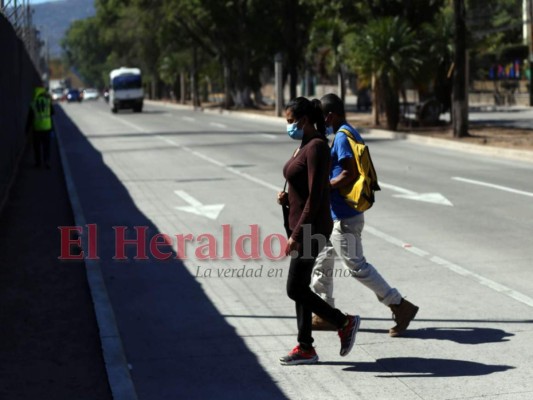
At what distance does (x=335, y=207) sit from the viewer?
7867mm

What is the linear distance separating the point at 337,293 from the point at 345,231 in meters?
1.93

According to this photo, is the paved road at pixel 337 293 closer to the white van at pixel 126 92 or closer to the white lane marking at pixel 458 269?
the white lane marking at pixel 458 269

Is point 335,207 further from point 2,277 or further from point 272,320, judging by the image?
point 2,277

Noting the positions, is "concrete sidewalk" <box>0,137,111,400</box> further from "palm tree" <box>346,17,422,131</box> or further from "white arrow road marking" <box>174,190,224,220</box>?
"palm tree" <box>346,17,422,131</box>

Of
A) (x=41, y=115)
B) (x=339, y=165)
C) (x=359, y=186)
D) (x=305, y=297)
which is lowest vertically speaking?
(x=305, y=297)

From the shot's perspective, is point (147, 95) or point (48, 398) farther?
point (147, 95)

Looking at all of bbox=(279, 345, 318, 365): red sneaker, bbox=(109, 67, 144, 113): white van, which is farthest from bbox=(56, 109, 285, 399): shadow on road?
bbox=(109, 67, 144, 113): white van

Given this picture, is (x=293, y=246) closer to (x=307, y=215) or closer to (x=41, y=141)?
(x=307, y=215)

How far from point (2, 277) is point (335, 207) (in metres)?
4.43

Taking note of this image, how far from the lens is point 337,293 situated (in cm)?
970

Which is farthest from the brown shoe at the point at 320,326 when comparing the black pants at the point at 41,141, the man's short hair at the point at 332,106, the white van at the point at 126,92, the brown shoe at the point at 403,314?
the white van at the point at 126,92

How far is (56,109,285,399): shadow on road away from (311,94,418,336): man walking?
0.98 m

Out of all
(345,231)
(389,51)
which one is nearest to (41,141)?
(389,51)

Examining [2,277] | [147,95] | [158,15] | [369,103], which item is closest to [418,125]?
[369,103]
